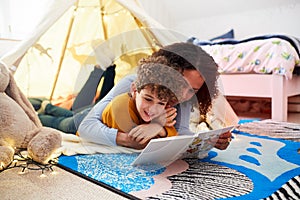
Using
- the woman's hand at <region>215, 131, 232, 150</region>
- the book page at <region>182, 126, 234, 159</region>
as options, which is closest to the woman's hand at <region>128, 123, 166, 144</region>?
the book page at <region>182, 126, 234, 159</region>

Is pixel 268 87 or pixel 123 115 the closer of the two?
pixel 123 115

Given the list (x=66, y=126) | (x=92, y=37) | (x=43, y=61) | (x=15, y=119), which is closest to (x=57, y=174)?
(x=15, y=119)

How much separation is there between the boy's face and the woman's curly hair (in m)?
0.09

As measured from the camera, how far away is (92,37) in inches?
76.2

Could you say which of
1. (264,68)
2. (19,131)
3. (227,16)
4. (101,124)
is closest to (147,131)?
(101,124)

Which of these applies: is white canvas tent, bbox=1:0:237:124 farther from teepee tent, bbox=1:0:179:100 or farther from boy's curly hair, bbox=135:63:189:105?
boy's curly hair, bbox=135:63:189:105

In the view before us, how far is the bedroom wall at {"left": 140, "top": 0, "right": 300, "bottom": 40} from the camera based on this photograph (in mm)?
2650

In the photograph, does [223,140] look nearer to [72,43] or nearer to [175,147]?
[175,147]

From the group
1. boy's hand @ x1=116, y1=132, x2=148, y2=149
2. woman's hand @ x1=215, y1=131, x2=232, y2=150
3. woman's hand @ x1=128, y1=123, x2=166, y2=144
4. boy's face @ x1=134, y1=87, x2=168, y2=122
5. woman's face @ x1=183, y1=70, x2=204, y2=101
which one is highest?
woman's face @ x1=183, y1=70, x2=204, y2=101

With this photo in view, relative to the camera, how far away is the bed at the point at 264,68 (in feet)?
5.73

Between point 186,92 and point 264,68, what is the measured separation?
1.15 meters

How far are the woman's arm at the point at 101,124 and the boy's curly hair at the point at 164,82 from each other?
0.08 metres

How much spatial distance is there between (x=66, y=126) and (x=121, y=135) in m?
0.53

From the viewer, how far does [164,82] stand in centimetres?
77
